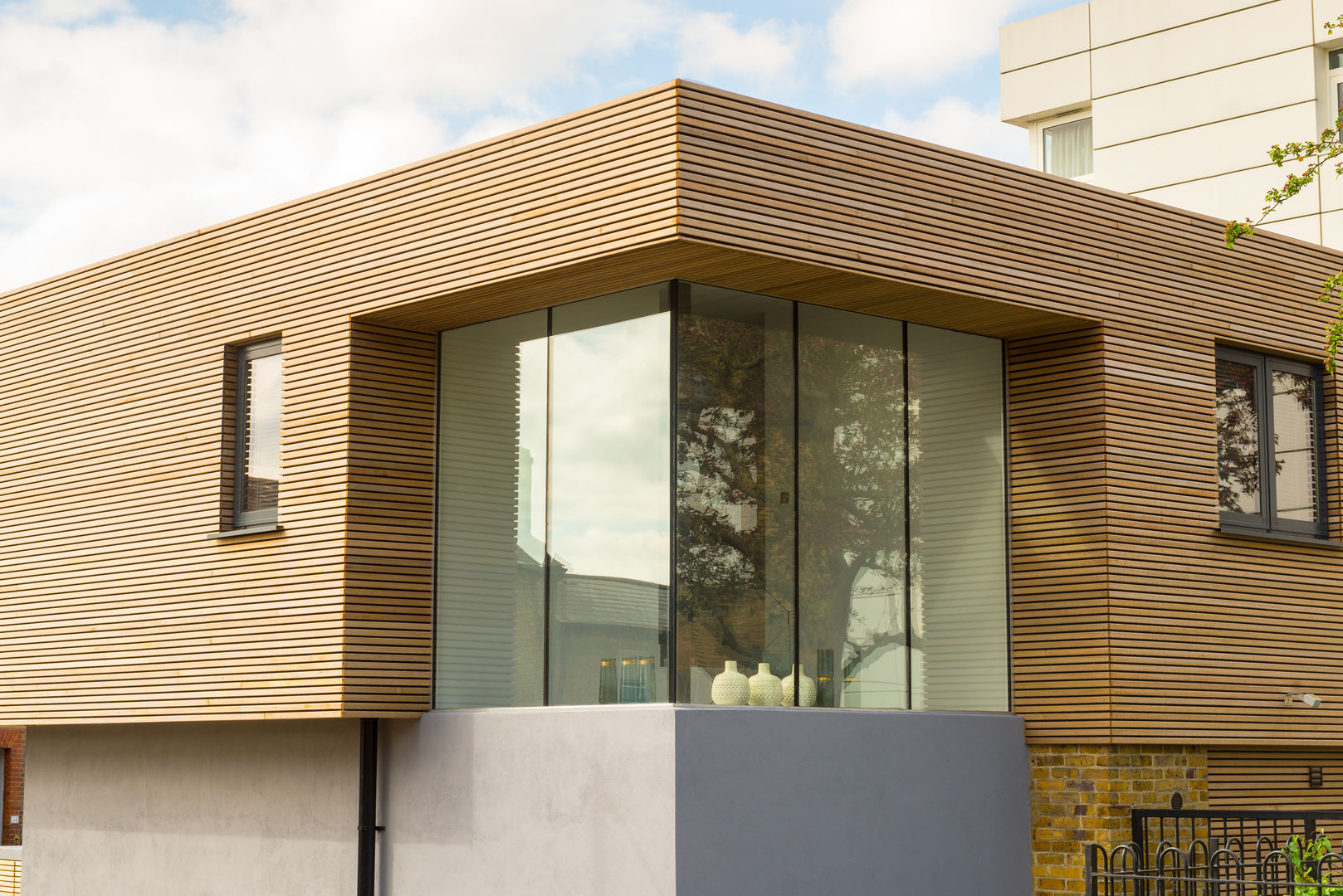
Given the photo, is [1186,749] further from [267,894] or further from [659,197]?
[267,894]

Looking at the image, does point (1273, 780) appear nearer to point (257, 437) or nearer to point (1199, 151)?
point (257, 437)

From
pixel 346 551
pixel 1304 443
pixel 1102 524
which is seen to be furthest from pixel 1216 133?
pixel 346 551

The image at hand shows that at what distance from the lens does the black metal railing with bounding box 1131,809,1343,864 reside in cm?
1034

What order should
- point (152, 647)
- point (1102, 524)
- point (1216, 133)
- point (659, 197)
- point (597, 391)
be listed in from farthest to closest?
point (1216, 133) → point (152, 647) → point (1102, 524) → point (597, 391) → point (659, 197)

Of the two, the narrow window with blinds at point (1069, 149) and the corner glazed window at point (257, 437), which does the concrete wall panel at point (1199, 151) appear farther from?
the corner glazed window at point (257, 437)

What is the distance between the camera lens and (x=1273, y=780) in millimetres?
11930

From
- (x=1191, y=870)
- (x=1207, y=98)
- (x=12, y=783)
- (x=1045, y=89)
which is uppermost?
(x=1045, y=89)

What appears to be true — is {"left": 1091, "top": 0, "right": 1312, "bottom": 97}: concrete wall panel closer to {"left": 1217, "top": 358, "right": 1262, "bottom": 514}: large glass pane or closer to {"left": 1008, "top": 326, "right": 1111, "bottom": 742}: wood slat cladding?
{"left": 1217, "top": 358, "right": 1262, "bottom": 514}: large glass pane

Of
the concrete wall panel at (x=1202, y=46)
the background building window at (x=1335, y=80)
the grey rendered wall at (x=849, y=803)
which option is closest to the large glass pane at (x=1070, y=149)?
the concrete wall panel at (x=1202, y=46)

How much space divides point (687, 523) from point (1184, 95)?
1457cm

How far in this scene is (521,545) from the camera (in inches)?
408

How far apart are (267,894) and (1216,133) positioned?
15.7 meters

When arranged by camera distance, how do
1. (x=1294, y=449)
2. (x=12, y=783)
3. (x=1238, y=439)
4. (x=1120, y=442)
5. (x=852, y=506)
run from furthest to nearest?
1. (x=12, y=783)
2. (x=1294, y=449)
3. (x=1238, y=439)
4. (x=1120, y=442)
5. (x=852, y=506)

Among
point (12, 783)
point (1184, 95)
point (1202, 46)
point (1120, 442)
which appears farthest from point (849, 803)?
point (12, 783)
